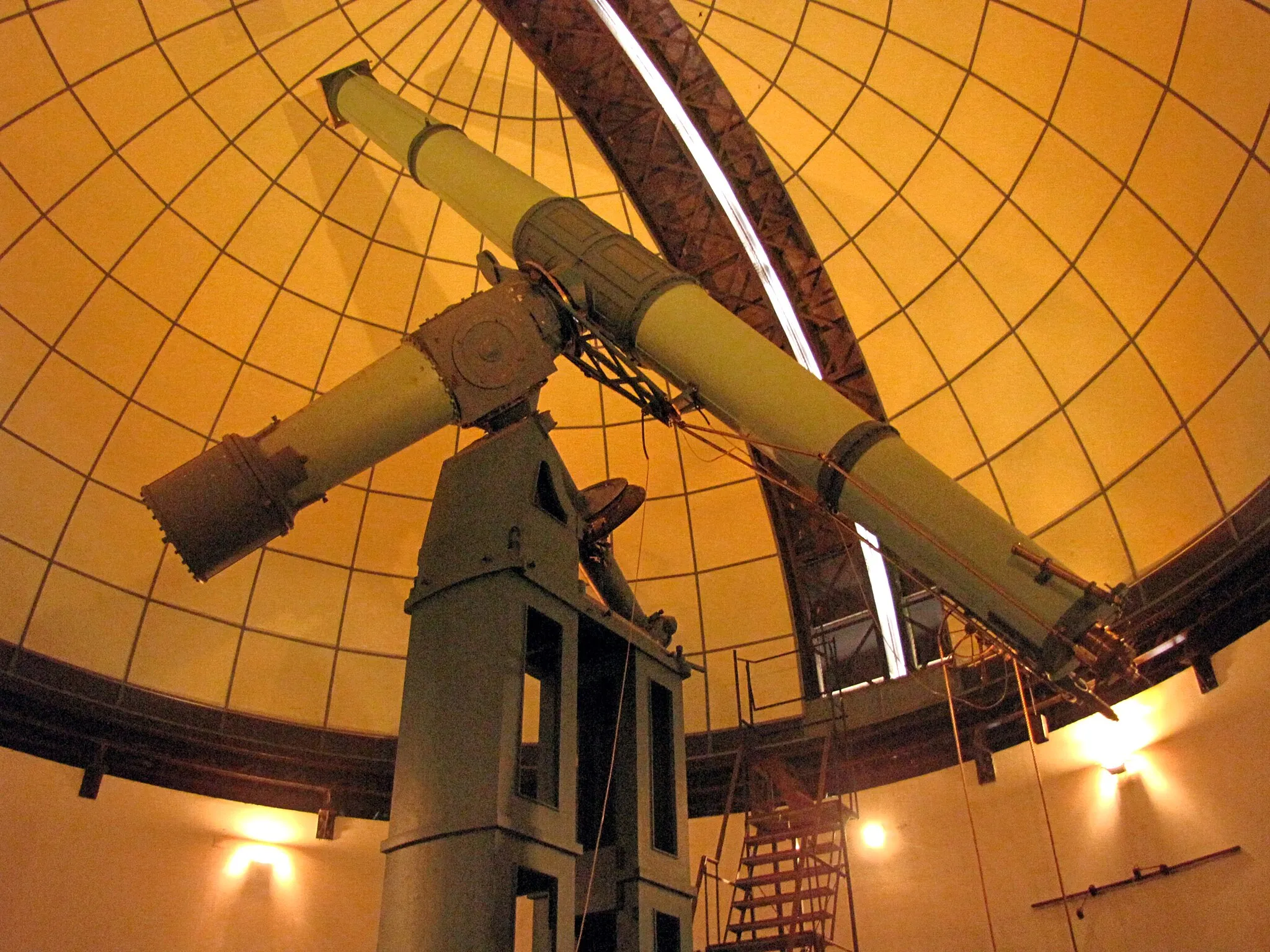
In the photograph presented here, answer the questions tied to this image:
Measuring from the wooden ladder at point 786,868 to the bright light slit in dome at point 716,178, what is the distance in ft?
23.6

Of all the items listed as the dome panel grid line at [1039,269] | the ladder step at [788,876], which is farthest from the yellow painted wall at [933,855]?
the dome panel grid line at [1039,269]

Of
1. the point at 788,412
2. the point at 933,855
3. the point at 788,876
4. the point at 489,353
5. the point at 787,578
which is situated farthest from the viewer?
the point at 787,578

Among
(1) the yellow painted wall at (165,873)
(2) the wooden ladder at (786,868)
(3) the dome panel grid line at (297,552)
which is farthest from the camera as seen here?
(3) the dome panel grid line at (297,552)

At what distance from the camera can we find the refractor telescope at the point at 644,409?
625 cm

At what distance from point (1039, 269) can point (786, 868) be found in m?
10.6

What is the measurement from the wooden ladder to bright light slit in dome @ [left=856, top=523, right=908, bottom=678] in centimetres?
256

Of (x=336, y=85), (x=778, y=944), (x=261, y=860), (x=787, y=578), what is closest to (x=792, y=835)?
(x=778, y=944)

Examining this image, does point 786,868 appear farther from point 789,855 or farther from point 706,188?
point 706,188

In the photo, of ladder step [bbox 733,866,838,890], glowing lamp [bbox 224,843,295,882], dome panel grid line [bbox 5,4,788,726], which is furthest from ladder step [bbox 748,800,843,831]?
glowing lamp [bbox 224,843,295,882]

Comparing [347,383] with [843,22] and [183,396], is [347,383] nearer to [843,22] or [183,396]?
[183,396]

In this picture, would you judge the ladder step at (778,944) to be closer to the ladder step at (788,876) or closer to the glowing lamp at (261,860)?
the ladder step at (788,876)

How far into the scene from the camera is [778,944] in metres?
12.5

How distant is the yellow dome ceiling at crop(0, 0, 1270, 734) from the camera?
13.4m

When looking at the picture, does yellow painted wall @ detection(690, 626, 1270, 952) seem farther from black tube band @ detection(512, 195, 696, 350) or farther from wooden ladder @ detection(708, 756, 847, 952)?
black tube band @ detection(512, 195, 696, 350)
